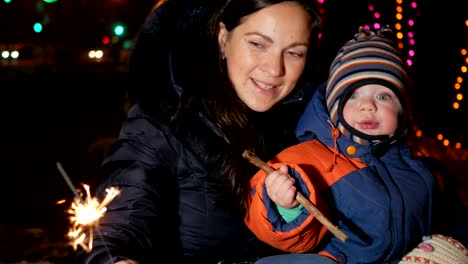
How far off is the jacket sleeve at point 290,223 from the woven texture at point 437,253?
453 mm

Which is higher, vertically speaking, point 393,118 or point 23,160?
point 23,160

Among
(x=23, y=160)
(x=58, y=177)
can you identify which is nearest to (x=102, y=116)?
(x=23, y=160)

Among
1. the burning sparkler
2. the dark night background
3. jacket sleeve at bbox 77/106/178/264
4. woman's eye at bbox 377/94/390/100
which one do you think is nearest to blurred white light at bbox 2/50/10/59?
the dark night background

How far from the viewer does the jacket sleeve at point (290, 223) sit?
83.4 inches

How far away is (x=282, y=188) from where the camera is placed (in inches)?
78.8

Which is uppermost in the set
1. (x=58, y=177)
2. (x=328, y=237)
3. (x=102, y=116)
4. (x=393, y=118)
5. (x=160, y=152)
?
(x=102, y=116)

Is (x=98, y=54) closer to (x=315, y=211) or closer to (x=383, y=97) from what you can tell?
(x=383, y=97)

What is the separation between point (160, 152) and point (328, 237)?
1015 millimetres

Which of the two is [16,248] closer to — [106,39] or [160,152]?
[160,152]

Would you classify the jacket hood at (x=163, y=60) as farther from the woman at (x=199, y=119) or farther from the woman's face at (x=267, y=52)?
the woman's face at (x=267, y=52)

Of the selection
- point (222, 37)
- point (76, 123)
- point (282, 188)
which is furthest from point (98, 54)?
point (282, 188)

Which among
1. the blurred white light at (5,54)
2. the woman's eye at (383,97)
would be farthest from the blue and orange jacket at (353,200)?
the blurred white light at (5,54)

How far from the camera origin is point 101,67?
28109 millimetres

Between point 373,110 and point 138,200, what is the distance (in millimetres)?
1345
